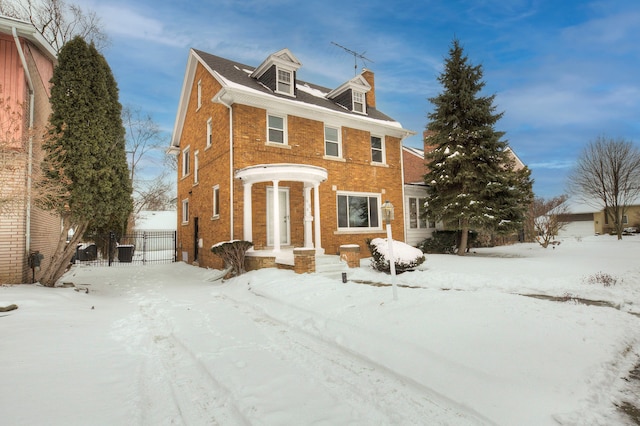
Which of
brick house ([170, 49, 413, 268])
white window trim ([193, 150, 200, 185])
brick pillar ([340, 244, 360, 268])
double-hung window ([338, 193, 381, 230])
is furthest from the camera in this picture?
white window trim ([193, 150, 200, 185])

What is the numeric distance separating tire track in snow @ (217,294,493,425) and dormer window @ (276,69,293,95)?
1172 cm

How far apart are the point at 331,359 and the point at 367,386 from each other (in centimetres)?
80

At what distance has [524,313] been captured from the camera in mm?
4980

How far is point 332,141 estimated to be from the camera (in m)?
14.5

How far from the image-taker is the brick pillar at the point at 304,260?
9896 millimetres

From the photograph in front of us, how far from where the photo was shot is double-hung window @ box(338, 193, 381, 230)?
14258 millimetres

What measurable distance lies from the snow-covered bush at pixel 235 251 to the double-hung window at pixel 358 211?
477 centimetres

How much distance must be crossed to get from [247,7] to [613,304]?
1364cm

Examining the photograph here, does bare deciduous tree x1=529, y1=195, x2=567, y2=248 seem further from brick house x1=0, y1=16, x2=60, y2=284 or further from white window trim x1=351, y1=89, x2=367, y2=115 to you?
brick house x1=0, y1=16, x2=60, y2=284

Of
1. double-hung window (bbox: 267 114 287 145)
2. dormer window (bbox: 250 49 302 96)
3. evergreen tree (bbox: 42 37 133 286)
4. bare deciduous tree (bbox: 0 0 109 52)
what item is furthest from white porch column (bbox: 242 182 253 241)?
bare deciduous tree (bbox: 0 0 109 52)

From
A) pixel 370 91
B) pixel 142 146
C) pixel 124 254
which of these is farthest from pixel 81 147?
pixel 142 146

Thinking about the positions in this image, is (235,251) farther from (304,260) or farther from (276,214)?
(304,260)

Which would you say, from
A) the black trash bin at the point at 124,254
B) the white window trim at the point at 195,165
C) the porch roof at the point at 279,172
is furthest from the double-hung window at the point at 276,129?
the black trash bin at the point at 124,254

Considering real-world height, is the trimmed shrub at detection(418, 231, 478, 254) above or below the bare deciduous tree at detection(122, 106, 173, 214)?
below
